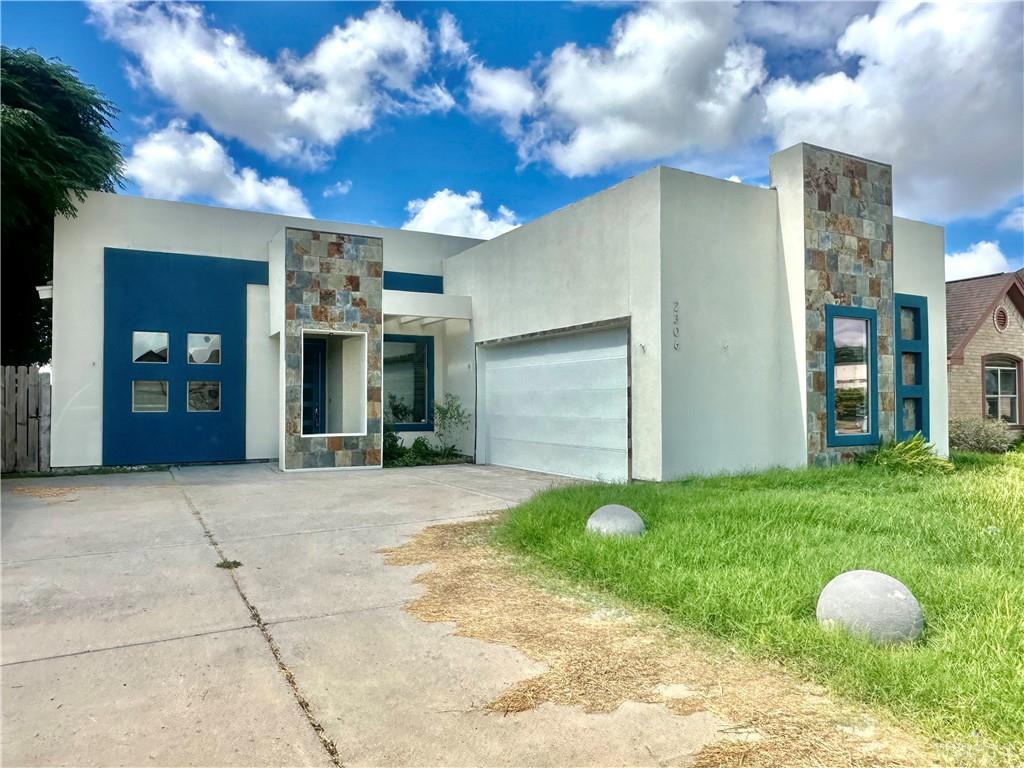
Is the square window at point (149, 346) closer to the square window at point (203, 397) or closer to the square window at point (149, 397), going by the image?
the square window at point (149, 397)

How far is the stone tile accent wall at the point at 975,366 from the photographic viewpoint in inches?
693

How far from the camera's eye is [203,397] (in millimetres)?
13648

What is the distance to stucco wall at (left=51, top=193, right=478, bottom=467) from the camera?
495 inches

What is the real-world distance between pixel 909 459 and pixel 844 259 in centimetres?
359

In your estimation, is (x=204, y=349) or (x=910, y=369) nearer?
(x=910, y=369)

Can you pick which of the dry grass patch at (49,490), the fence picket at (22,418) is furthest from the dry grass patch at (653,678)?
the fence picket at (22,418)

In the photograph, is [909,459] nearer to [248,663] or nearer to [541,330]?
[541,330]

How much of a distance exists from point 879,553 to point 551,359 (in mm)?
7638

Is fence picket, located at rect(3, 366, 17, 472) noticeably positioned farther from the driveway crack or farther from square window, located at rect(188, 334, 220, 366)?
the driveway crack

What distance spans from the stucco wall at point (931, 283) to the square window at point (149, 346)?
14713 millimetres

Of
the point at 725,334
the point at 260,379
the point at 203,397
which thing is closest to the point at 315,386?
the point at 260,379

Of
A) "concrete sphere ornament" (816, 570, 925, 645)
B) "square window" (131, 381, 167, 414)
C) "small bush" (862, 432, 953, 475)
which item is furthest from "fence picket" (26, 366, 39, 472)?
"small bush" (862, 432, 953, 475)

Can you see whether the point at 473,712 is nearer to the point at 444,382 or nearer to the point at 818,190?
the point at 818,190

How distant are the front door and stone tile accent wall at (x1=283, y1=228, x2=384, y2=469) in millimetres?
2182
